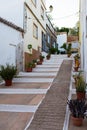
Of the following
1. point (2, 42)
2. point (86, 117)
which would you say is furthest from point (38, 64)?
point (86, 117)

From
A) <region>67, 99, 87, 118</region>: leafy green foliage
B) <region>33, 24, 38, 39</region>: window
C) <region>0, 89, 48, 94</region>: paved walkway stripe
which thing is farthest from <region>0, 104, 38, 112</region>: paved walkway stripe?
<region>33, 24, 38, 39</region>: window

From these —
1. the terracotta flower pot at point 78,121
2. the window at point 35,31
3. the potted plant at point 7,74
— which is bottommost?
the terracotta flower pot at point 78,121

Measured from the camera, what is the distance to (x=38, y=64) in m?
23.2

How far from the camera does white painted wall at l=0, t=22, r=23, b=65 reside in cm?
1513

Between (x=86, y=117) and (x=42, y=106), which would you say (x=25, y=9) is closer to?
(x=42, y=106)

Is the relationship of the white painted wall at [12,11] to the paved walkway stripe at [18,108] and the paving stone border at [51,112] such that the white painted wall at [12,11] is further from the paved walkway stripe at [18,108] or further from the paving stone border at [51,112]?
the paved walkway stripe at [18,108]

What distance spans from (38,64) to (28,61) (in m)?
1.54

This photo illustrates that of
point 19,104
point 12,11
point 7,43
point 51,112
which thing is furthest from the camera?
point 12,11

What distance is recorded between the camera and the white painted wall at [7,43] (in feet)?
49.6

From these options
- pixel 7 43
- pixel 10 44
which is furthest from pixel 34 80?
pixel 10 44

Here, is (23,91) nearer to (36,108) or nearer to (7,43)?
(36,108)

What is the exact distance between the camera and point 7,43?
1609 centimetres

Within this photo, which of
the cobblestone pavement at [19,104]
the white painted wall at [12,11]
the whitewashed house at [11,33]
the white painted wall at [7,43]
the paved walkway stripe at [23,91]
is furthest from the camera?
the white painted wall at [12,11]

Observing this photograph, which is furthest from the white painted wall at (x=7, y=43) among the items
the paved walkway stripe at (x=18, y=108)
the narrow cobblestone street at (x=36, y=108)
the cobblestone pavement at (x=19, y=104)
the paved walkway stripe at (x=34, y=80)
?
the paved walkway stripe at (x=18, y=108)
